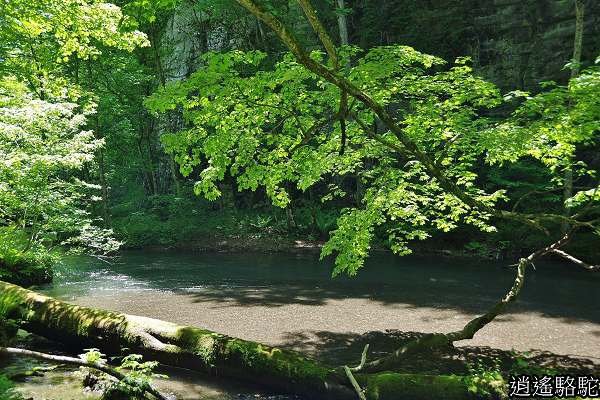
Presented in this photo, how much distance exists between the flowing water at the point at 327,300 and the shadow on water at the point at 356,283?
30 millimetres

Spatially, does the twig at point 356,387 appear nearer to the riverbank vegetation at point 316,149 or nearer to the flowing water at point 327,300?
the riverbank vegetation at point 316,149

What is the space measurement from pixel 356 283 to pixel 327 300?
7.36 ft

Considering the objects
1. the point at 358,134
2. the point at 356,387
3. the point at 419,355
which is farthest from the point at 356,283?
the point at 356,387

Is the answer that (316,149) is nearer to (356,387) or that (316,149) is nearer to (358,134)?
(358,134)

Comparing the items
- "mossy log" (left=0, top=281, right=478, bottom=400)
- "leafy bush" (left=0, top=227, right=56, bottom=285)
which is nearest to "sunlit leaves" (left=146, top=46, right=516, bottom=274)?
"mossy log" (left=0, top=281, right=478, bottom=400)

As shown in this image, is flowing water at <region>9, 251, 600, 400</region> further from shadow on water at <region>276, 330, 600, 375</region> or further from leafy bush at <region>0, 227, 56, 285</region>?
leafy bush at <region>0, 227, 56, 285</region>

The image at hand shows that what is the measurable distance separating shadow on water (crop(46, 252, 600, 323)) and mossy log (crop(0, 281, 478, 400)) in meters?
4.12

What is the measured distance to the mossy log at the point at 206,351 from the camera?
5645mm

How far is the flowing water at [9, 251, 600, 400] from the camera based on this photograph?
27.7 feet

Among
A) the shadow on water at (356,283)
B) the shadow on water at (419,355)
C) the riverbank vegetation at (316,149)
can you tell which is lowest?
the shadow on water at (419,355)

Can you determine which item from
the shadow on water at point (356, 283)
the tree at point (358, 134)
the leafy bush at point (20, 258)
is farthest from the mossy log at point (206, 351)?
the shadow on water at point (356, 283)

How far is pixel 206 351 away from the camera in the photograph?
6.73 meters

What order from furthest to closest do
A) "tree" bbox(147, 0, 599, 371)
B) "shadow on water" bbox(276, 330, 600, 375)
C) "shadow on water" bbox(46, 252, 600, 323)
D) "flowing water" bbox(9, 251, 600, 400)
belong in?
"shadow on water" bbox(46, 252, 600, 323)
"flowing water" bbox(9, 251, 600, 400)
"shadow on water" bbox(276, 330, 600, 375)
"tree" bbox(147, 0, 599, 371)

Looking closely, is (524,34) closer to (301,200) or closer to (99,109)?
(301,200)
